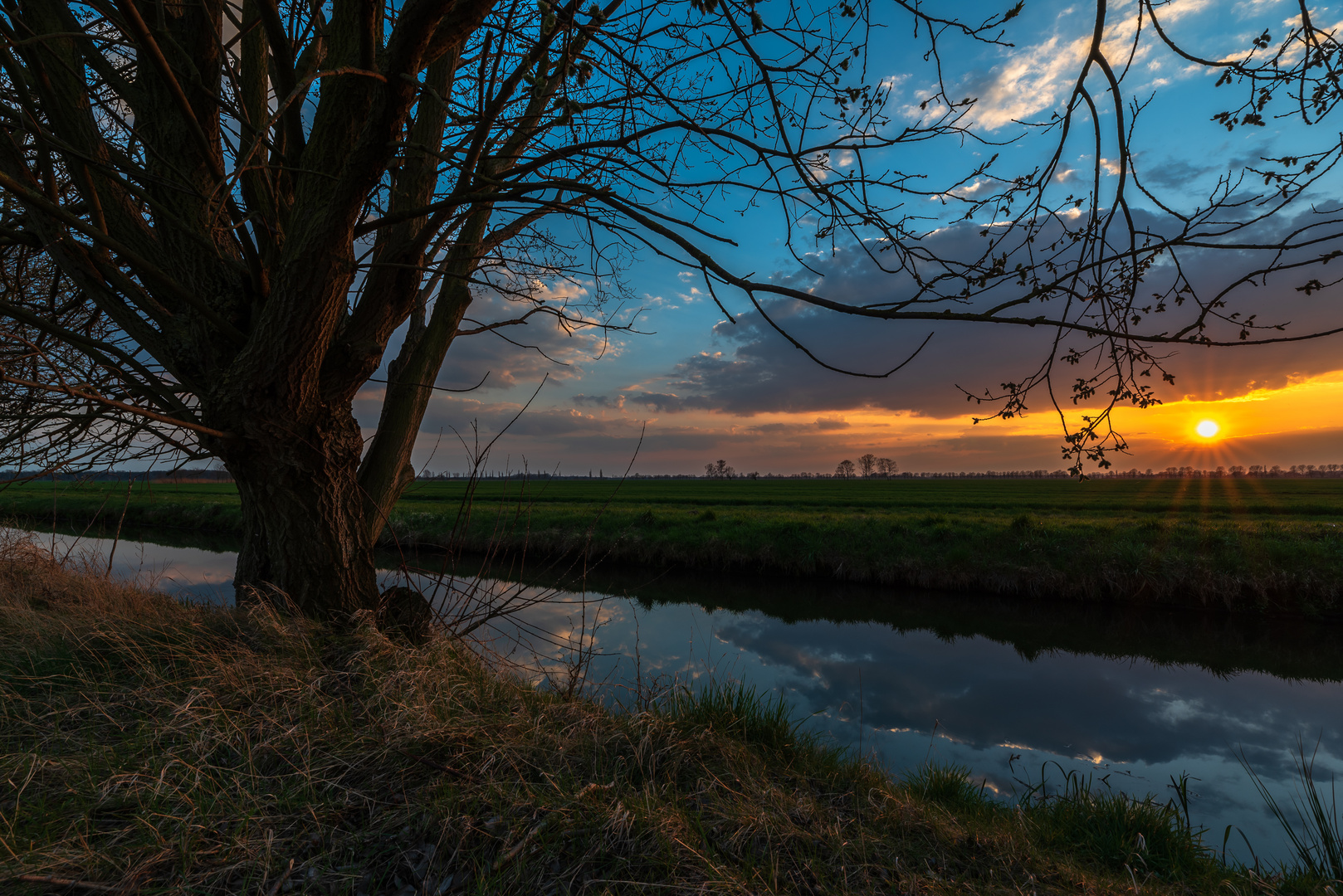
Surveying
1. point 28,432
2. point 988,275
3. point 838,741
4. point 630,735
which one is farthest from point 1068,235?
point 28,432

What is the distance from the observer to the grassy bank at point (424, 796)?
75.0 inches

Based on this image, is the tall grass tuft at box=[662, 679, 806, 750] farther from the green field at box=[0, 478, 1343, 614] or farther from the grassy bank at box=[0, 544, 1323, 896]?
the green field at box=[0, 478, 1343, 614]

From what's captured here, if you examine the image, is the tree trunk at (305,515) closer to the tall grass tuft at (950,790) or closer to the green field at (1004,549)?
the green field at (1004,549)

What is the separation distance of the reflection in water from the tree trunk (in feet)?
4.30

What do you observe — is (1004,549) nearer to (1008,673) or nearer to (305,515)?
(1008,673)

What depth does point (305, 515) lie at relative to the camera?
357cm

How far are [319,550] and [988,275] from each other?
4306mm

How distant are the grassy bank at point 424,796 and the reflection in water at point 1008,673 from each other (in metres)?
1.21

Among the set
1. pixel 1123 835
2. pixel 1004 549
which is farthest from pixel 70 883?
pixel 1004 549

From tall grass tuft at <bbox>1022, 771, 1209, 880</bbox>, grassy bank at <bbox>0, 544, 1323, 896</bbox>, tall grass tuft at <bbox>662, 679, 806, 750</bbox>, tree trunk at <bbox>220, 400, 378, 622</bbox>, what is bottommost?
tall grass tuft at <bbox>1022, 771, 1209, 880</bbox>

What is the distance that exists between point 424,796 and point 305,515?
7.18 feet

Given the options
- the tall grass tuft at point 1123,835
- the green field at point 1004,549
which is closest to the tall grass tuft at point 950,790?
the tall grass tuft at point 1123,835

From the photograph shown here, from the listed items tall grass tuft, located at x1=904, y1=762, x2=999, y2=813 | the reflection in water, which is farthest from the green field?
tall grass tuft, located at x1=904, y1=762, x2=999, y2=813

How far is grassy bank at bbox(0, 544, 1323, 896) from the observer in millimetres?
1906
